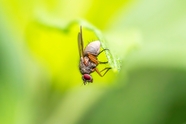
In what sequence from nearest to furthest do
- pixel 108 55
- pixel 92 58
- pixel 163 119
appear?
pixel 108 55 < pixel 92 58 < pixel 163 119

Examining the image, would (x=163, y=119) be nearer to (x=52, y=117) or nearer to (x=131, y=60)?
(x=131, y=60)

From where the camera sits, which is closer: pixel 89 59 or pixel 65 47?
pixel 65 47

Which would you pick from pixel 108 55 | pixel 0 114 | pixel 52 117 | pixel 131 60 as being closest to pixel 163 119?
pixel 131 60
